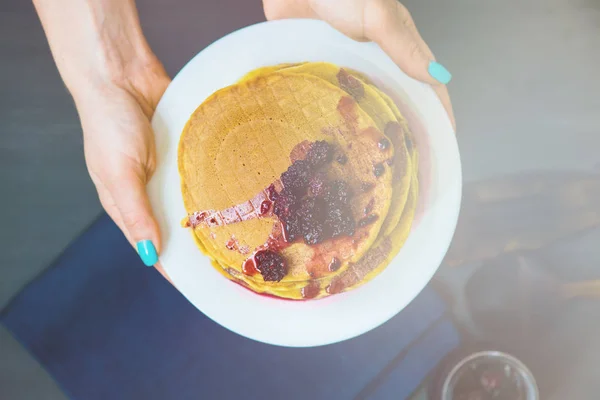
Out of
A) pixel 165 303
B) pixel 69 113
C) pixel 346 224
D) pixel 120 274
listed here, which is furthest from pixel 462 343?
pixel 69 113

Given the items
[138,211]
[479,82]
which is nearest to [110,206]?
[138,211]

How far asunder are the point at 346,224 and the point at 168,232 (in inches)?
13.3

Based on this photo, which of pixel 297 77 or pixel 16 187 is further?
pixel 16 187

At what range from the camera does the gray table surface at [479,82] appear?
0.96 metres

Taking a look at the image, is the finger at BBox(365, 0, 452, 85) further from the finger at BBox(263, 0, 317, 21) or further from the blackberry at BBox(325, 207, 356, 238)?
the blackberry at BBox(325, 207, 356, 238)

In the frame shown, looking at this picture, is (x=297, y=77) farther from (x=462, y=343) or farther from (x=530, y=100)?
(x=462, y=343)

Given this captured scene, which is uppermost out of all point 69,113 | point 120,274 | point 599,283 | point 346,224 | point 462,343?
point 69,113

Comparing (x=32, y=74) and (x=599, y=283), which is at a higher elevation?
(x=32, y=74)

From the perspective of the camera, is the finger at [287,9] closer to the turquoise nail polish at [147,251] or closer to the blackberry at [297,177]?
the blackberry at [297,177]

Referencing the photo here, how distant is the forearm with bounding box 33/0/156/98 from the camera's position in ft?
3.14

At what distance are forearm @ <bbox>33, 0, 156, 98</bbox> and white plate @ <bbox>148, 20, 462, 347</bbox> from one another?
0.17 meters

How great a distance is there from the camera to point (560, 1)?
0.96 m

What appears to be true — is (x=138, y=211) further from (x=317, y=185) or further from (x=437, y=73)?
(x=437, y=73)

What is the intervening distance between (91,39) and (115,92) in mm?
114
